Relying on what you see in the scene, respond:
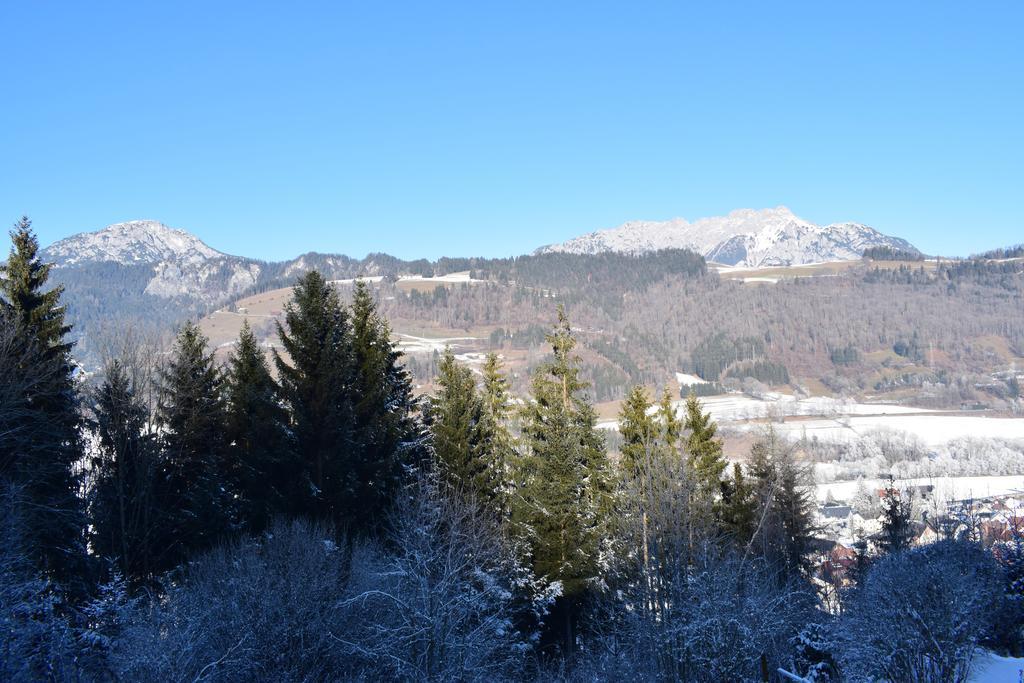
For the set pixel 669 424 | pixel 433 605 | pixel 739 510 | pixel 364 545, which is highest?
pixel 669 424

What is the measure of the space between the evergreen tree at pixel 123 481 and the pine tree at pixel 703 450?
2210cm

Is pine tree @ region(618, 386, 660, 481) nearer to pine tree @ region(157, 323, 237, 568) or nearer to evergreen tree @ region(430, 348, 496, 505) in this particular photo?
evergreen tree @ region(430, 348, 496, 505)

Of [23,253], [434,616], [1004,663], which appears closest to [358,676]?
[434,616]

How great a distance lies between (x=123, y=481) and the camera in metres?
24.4

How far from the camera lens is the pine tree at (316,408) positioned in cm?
2333

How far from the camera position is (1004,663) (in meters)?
20.4

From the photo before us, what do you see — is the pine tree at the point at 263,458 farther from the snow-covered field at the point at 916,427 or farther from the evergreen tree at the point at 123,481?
the snow-covered field at the point at 916,427

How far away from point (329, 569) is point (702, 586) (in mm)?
11018

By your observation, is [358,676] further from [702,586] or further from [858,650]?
[858,650]

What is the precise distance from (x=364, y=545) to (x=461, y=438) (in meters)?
6.42

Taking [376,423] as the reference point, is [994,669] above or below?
below

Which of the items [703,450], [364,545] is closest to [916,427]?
[703,450]

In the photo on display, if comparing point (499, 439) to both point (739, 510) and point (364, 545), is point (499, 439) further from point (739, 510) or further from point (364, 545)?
point (739, 510)

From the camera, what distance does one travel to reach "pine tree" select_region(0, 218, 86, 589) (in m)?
20.4
